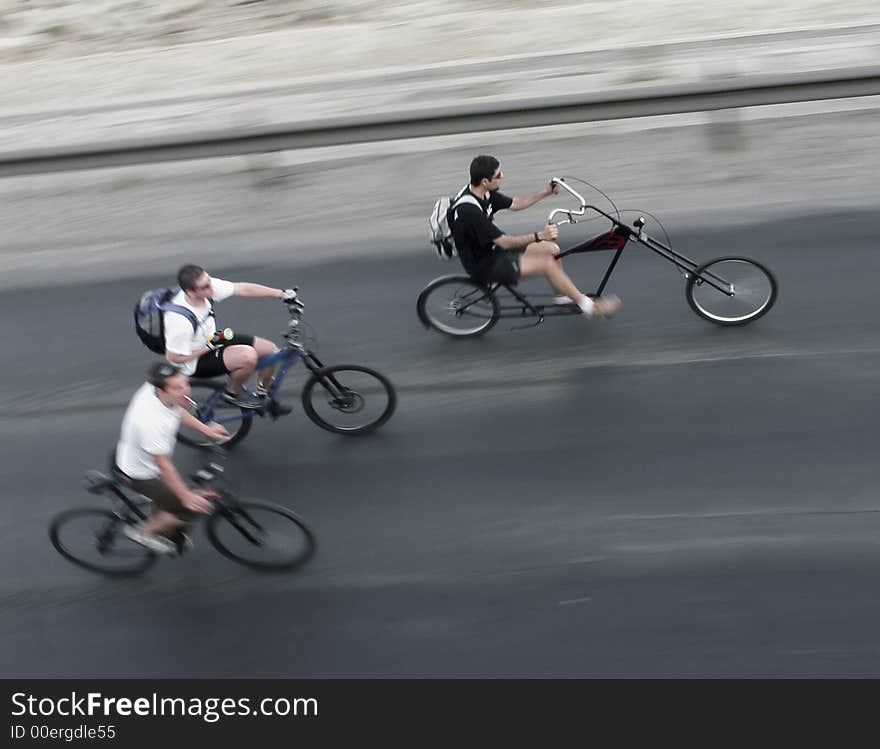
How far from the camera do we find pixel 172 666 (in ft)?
22.0

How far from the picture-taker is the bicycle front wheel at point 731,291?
8.68m

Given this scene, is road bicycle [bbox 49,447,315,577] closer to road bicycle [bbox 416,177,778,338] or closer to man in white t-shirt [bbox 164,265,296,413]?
man in white t-shirt [bbox 164,265,296,413]

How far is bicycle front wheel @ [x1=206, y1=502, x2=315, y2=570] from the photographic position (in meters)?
6.90

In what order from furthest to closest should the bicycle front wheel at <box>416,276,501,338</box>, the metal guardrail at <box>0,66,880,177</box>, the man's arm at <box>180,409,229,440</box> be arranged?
the metal guardrail at <box>0,66,880,177</box>, the bicycle front wheel at <box>416,276,501,338</box>, the man's arm at <box>180,409,229,440</box>

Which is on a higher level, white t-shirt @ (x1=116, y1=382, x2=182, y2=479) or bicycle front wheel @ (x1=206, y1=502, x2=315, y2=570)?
white t-shirt @ (x1=116, y1=382, x2=182, y2=479)

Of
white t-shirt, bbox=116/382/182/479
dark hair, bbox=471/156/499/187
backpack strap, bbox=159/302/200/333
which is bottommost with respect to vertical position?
white t-shirt, bbox=116/382/182/479

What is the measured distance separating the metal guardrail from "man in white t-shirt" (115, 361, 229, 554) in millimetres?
5315

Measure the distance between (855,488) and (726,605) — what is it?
1411 millimetres

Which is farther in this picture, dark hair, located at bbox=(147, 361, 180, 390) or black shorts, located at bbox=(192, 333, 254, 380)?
black shorts, located at bbox=(192, 333, 254, 380)

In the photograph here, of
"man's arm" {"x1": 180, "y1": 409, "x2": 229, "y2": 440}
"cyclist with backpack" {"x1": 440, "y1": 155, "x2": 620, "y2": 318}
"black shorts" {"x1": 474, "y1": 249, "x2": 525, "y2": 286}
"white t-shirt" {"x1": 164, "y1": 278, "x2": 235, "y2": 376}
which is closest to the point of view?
"man's arm" {"x1": 180, "y1": 409, "x2": 229, "y2": 440}

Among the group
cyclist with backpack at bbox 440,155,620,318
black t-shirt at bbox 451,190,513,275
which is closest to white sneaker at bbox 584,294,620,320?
cyclist with backpack at bbox 440,155,620,318

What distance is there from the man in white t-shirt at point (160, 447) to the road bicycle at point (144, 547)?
19 cm

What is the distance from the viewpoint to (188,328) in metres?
7.34

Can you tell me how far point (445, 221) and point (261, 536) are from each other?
9.90ft
